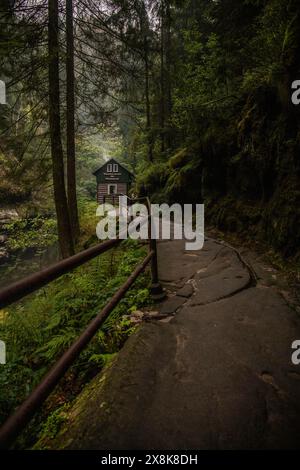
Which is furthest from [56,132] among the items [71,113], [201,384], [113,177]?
[113,177]

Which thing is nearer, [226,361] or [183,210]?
[226,361]

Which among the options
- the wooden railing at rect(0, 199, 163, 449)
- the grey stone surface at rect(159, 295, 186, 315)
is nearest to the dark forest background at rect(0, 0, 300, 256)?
the grey stone surface at rect(159, 295, 186, 315)

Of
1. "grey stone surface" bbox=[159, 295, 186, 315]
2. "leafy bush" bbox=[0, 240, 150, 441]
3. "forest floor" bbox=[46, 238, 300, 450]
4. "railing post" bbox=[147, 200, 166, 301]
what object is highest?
"railing post" bbox=[147, 200, 166, 301]

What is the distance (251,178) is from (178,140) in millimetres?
12785

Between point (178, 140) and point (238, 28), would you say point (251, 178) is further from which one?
point (178, 140)

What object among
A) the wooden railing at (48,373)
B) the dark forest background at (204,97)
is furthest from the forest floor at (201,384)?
the dark forest background at (204,97)

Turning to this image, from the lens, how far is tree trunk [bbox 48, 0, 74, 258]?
7090 millimetres

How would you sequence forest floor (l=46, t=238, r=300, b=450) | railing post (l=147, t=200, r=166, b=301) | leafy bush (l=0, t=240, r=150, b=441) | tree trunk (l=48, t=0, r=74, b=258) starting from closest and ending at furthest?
forest floor (l=46, t=238, r=300, b=450) < leafy bush (l=0, t=240, r=150, b=441) < railing post (l=147, t=200, r=166, b=301) < tree trunk (l=48, t=0, r=74, b=258)

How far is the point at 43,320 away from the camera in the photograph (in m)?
4.61

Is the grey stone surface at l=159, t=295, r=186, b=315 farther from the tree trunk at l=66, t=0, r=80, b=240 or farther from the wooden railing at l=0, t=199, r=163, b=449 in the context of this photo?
the tree trunk at l=66, t=0, r=80, b=240

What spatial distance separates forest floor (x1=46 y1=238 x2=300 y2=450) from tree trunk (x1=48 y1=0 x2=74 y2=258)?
5851 mm

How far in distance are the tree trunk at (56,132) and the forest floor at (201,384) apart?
585 cm

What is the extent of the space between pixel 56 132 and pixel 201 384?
7.89 meters
